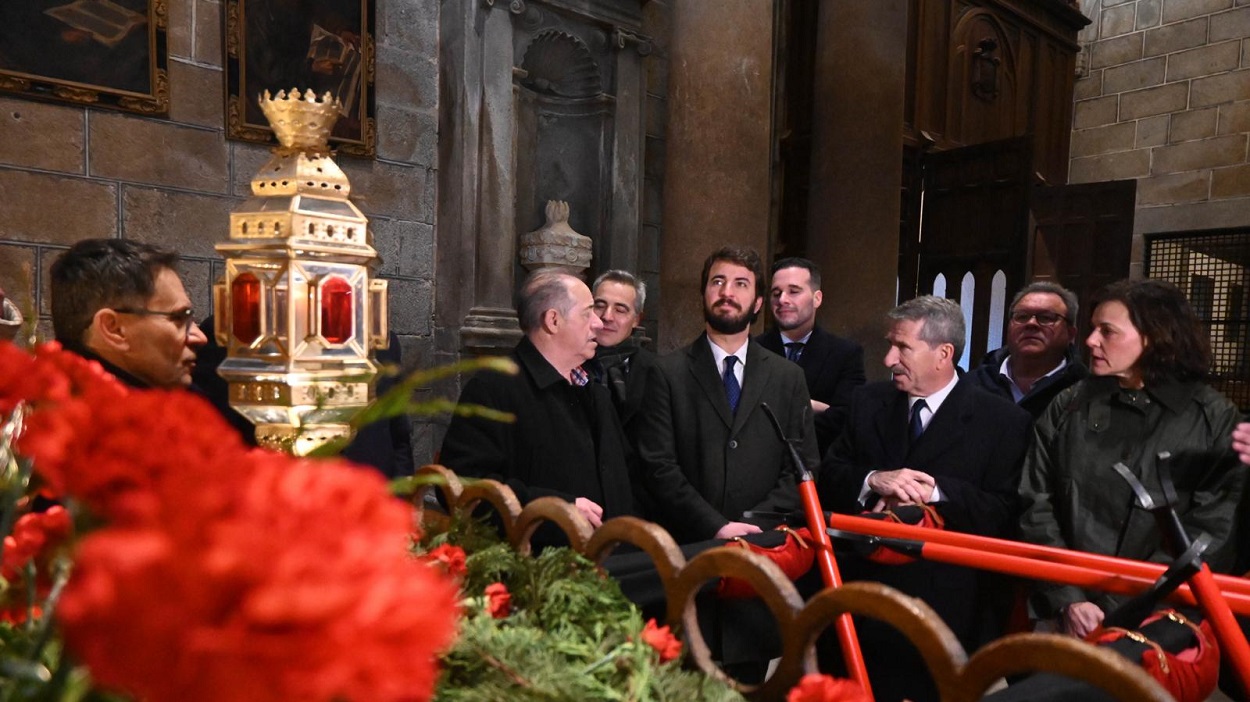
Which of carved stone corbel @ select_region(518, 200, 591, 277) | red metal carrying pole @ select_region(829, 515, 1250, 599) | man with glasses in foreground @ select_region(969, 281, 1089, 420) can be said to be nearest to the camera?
red metal carrying pole @ select_region(829, 515, 1250, 599)

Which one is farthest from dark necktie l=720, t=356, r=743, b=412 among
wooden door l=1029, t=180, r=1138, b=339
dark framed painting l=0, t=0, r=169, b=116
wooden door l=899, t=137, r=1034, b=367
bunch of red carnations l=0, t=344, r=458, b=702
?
wooden door l=899, t=137, r=1034, b=367

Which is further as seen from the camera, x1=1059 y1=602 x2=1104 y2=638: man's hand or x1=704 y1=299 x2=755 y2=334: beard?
x1=704 y1=299 x2=755 y2=334: beard

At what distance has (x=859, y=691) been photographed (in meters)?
0.76

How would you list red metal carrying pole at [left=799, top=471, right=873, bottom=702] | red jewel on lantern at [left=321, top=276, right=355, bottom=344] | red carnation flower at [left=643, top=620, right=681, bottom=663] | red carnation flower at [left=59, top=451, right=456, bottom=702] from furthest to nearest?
red metal carrying pole at [left=799, top=471, right=873, bottom=702], red jewel on lantern at [left=321, top=276, right=355, bottom=344], red carnation flower at [left=643, top=620, right=681, bottom=663], red carnation flower at [left=59, top=451, right=456, bottom=702]

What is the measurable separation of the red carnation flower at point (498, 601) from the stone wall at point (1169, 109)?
9.85 m

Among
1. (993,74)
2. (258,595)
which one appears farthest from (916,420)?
(993,74)

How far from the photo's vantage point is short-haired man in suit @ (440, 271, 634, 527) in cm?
245

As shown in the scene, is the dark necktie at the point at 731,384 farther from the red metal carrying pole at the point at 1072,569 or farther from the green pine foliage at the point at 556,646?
the green pine foliage at the point at 556,646

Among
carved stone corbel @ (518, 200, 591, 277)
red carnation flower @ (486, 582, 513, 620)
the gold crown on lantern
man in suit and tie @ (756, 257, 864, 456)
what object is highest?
carved stone corbel @ (518, 200, 591, 277)

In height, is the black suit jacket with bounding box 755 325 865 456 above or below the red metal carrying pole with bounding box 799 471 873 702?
above

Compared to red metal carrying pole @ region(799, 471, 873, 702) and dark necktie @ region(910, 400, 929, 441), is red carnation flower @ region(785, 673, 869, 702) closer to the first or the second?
red metal carrying pole @ region(799, 471, 873, 702)

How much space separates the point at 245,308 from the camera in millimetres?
1083

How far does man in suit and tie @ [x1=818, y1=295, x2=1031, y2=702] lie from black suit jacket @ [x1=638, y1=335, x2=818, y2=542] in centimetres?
21

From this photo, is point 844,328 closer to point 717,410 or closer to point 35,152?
point 717,410
